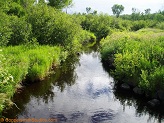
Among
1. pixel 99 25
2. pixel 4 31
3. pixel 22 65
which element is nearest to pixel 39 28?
pixel 4 31

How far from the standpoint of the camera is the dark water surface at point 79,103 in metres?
15.9

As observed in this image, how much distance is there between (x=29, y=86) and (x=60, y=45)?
530 inches

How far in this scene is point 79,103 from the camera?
59.2 ft

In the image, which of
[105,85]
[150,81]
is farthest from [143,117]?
[105,85]

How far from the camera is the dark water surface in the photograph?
1586cm

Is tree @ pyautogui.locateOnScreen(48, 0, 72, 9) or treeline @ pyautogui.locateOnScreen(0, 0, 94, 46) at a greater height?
tree @ pyautogui.locateOnScreen(48, 0, 72, 9)

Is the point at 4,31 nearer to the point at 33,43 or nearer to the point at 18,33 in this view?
the point at 18,33

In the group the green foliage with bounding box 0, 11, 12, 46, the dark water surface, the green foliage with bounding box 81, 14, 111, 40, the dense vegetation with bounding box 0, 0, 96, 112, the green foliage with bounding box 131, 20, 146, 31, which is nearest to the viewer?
the dark water surface

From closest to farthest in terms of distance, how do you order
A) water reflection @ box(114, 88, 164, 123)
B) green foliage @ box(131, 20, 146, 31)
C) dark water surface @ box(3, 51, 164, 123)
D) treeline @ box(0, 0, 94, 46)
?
dark water surface @ box(3, 51, 164, 123), water reflection @ box(114, 88, 164, 123), treeline @ box(0, 0, 94, 46), green foliage @ box(131, 20, 146, 31)

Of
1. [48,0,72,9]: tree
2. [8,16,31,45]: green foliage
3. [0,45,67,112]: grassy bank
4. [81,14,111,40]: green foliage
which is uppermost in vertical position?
[48,0,72,9]: tree

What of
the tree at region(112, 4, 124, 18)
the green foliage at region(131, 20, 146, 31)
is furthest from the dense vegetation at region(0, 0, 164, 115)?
the tree at region(112, 4, 124, 18)

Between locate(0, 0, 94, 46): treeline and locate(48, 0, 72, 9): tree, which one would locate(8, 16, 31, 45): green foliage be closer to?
locate(0, 0, 94, 46): treeline

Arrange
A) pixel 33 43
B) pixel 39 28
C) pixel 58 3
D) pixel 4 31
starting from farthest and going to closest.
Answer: pixel 58 3, pixel 39 28, pixel 33 43, pixel 4 31

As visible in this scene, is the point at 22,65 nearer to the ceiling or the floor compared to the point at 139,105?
nearer to the ceiling
